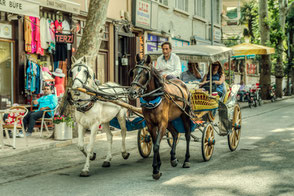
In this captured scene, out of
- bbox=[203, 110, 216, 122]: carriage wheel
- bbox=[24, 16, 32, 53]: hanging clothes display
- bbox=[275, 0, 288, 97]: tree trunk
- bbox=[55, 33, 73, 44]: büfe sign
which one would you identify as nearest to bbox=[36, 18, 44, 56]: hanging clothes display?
bbox=[24, 16, 32, 53]: hanging clothes display

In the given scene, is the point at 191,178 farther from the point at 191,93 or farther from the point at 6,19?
the point at 6,19

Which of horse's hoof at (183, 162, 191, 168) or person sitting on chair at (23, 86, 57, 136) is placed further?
person sitting on chair at (23, 86, 57, 136)

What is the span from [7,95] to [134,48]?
327 inches

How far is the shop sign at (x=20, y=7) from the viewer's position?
11.3 metres

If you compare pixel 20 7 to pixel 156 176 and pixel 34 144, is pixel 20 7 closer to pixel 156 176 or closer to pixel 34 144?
pixel 34 144

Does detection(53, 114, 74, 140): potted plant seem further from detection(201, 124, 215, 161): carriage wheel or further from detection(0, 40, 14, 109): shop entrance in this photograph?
detection(201, 124, 215, 161): carriage wheel

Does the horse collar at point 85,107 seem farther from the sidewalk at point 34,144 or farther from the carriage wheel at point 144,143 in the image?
the sidewalk at point 34,144

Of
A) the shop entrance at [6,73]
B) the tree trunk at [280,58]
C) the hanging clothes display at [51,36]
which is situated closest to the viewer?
the shop entrance at [6,73]

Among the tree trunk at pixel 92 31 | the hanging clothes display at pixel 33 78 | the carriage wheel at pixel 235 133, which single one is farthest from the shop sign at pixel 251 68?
the carriage wheel at pixel 235 133

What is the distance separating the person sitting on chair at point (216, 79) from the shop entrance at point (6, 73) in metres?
6.60

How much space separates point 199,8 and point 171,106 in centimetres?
2193

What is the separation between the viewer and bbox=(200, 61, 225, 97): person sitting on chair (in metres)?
9.80

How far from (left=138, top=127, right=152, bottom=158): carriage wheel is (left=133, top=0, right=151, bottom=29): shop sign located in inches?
459

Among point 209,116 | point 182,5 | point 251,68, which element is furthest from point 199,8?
point 209,116
